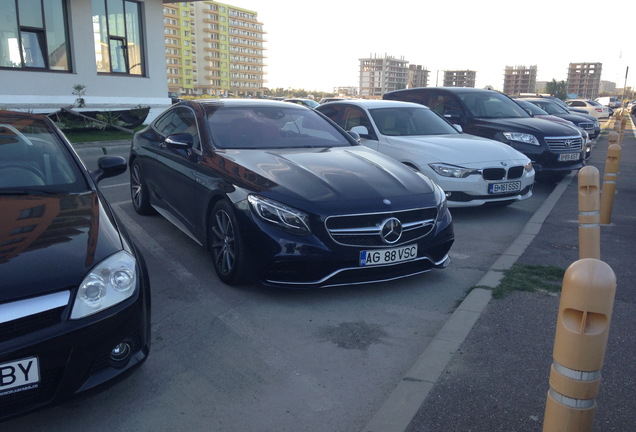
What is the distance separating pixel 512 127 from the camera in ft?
32.4

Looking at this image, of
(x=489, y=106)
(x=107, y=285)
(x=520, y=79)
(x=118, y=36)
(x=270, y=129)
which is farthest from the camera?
(x=520, y=79)

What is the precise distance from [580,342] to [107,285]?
6.73 ft

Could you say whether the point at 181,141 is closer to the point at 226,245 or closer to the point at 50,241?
the point at 226,245

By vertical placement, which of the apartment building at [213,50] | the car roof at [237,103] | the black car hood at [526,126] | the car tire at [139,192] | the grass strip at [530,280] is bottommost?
the grass strip at [530,280]

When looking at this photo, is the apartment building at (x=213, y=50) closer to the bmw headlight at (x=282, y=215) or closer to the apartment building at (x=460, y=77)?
the apartment building at (x=460, y=77)

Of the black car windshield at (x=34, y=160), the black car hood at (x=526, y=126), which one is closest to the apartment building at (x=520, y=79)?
the black car hood at (x=526, y=126)

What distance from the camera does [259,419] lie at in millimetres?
2809

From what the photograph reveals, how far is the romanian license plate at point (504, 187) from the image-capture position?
715cm

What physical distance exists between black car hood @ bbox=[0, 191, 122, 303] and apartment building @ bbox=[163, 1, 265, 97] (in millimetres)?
134565

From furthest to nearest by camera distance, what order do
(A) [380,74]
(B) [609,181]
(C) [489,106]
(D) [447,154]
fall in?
(A) [380,74]
(C) [489,106]
(D) [447,154]
(B) [609,181]

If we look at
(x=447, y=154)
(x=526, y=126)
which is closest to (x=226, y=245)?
(x=447, y=154)

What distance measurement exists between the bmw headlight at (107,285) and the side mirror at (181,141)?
2.51 metres

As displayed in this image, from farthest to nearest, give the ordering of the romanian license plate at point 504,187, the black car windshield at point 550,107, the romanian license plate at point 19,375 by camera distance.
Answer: the black car windshield at point 550,107
the romanian license plate at point 504,187
the romanian license plate at point 19,375

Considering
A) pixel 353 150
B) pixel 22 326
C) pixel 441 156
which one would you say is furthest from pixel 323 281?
pixel 441 156
